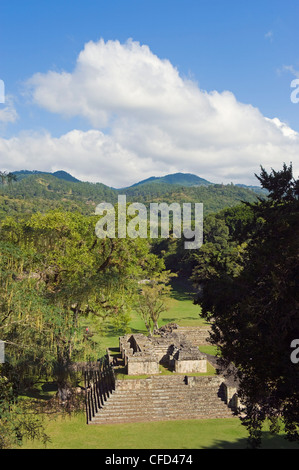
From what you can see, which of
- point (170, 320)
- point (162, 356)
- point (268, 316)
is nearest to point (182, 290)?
point (170, 320)

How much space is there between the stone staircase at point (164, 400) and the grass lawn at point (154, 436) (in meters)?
0.49

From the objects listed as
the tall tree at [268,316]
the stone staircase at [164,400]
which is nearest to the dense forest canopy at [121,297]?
the tall tree at [268,316]

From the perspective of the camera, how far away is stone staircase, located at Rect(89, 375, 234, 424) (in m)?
18.9

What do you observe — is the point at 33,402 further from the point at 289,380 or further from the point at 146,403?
the point at 289,380

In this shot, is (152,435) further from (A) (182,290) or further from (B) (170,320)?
(A) (182,290)

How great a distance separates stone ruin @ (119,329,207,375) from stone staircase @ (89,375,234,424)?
1028 mm

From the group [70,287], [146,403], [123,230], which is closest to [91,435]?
[146,403]

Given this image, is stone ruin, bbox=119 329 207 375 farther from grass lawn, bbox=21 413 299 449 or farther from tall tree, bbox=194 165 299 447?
tall tree, bbox=194 165 299 447

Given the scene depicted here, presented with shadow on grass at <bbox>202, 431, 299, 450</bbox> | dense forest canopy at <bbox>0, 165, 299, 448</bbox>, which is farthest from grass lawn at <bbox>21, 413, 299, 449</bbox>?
dense forest canopy at <bbox>0, 165, 299, 448</bbox>

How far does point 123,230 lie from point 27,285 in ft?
21.6

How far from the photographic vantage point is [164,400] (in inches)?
782

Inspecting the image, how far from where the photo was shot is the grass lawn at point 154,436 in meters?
16.0

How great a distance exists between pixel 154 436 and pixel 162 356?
8.57 meters
